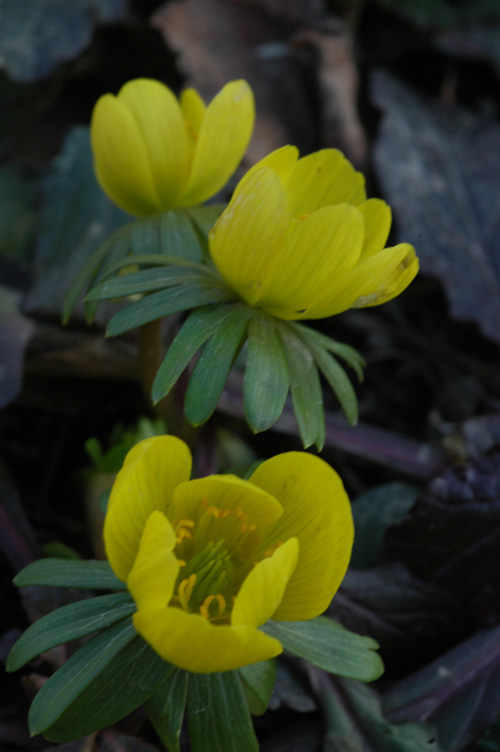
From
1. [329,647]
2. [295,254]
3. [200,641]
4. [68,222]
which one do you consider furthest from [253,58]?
[200,641]

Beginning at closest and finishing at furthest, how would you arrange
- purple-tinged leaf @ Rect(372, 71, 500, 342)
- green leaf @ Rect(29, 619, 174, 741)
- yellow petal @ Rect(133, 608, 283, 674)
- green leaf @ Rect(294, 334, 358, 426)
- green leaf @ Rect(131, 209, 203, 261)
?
yellow petal @ Rect(133, 608, 283, 674) < green leaf @ Rect(29, 619, 174, 741) < green leaf @ Rect(294, 334, 358, 426) < green leaf @ Rect(131, 209, 203, 261) < purple-tinged leaf @ Rect(372, 71, 500, 342)

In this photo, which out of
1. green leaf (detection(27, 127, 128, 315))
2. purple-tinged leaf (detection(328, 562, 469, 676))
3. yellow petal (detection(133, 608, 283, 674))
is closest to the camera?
yellow petal (detection(133, 608, 283, 674))

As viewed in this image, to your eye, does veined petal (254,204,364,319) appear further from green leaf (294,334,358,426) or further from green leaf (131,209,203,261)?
green leaf (131,209,203,261)

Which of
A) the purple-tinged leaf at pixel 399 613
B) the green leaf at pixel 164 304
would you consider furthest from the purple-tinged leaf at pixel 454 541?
the green leaf at pixel 164 304

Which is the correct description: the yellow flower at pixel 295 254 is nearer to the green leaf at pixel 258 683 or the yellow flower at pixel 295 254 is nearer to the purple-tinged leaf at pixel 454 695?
the green leaf at pixel 258 683

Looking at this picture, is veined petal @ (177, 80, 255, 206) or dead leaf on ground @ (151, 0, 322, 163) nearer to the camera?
veined petal @ (177, 80, 255, 206)

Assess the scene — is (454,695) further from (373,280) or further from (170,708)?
(373,280)

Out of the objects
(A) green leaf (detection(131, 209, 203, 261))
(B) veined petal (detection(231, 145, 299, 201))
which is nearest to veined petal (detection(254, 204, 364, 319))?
(B) veined petal (detection(231, 145, 299, 201))
